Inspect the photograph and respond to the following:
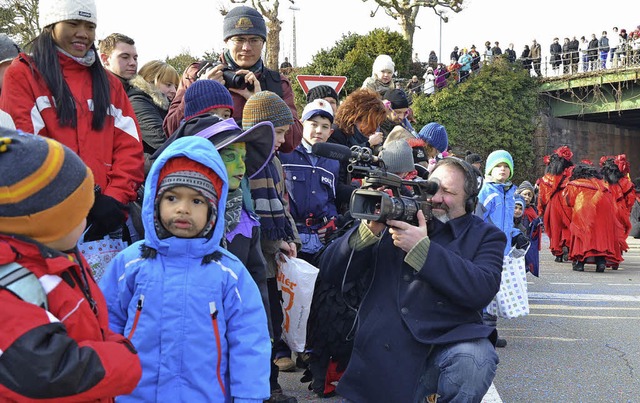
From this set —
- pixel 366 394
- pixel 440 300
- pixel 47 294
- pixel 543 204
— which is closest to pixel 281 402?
pixel 366 394

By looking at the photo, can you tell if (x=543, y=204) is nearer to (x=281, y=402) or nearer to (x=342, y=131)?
(x=342, y=131)

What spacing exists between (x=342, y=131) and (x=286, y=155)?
109 cm

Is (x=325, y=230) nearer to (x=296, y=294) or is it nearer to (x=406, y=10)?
(x=296, y=294)

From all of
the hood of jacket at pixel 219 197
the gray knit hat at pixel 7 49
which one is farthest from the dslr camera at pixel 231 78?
the hood of jacket at pixel 219 197

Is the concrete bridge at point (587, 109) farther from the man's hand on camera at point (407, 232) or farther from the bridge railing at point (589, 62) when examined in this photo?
the man's hand on camera at point (407, 232)

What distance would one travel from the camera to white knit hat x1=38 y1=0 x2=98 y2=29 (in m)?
3.41

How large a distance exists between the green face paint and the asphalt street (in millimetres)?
1843

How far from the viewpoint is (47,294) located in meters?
2.04

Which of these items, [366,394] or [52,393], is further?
[366,394]

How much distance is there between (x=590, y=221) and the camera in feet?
42.0

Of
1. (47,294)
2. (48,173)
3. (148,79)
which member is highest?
(148,79)

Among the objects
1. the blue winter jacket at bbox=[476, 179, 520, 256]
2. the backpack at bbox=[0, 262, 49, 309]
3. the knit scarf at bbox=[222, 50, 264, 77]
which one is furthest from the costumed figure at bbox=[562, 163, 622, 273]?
the backpack at bbox=[0, 262, 49, 309]

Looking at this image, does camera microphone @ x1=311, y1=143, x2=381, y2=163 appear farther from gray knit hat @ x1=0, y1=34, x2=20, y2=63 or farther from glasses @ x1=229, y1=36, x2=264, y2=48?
gray knit hat @ x1=0, y1=34, x2=20, y2=63

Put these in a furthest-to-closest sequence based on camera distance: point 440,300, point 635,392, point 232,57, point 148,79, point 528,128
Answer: point 528,128, point 148,79, point 635,392, point 232,57, point 440,300
